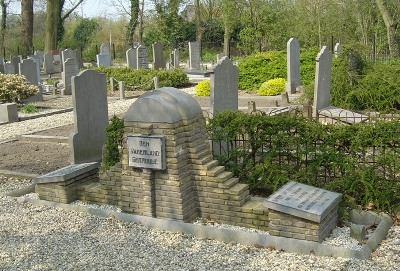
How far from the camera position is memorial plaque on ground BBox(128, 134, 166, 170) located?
6014 millimetres

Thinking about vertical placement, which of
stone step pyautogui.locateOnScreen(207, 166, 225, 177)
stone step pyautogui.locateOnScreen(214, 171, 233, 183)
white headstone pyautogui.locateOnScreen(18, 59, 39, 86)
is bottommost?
stone step pyautogui.locateOnScreen(214, 171, 233, 183)

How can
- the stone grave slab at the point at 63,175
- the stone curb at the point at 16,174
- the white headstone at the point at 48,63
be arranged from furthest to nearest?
the white headstone at the point at 48,63 < the stone curb at the point at 16,174 < the stone grave slab at the point at 63,175

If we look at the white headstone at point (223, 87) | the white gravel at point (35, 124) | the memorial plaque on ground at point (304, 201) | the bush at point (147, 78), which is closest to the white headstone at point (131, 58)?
the bush at point (147, 78)

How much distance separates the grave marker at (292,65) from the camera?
18.0 metres

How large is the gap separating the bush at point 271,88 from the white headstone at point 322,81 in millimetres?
5431

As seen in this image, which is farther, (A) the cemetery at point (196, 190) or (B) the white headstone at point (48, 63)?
(B) the white headstone at point (48, 63)

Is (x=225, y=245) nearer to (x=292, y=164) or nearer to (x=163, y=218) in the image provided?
(x=163, y=218)

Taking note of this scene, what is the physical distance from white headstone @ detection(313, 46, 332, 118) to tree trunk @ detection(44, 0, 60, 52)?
76.5 ft

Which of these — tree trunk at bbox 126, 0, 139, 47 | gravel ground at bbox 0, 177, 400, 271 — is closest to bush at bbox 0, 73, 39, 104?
gravel ground at bbox 0, 177, 400, 271

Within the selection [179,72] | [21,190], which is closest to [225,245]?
[21,190]

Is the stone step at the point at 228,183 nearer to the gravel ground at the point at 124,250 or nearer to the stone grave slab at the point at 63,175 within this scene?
the gravel ground at the point at 124,250

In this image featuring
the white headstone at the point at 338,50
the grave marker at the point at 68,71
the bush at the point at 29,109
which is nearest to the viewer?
the white headstone at the point at 338,50

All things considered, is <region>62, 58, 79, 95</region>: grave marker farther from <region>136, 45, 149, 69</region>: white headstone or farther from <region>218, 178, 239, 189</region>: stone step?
<region>218, 178, 239, 189</region>: stone step

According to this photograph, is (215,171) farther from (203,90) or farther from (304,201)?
(203,90)
